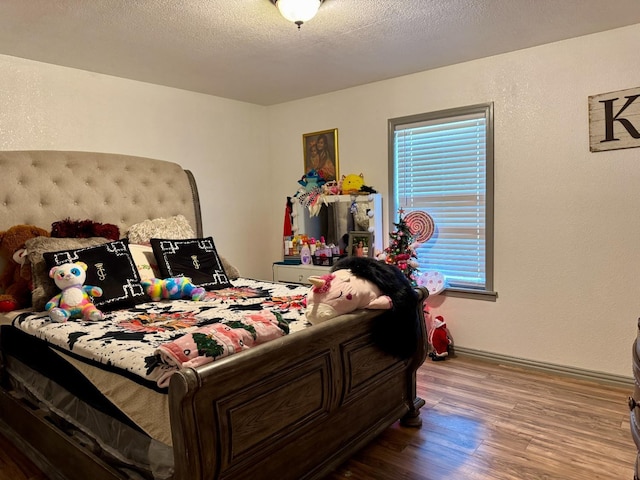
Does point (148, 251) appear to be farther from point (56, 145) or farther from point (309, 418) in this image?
point (309, 418)

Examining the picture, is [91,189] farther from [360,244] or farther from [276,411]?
[276,411]

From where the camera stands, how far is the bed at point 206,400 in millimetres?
1425

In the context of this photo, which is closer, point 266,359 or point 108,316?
point 266,359

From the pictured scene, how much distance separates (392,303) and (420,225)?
5.32ft

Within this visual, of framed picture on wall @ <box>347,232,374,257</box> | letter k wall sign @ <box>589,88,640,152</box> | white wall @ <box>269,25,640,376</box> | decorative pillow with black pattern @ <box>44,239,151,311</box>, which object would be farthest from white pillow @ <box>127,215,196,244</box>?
letter k wall sign @ <box>589,88,640,152</box>

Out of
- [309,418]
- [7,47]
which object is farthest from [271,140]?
[309,418]

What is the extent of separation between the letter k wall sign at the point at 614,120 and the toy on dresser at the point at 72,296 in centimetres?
317

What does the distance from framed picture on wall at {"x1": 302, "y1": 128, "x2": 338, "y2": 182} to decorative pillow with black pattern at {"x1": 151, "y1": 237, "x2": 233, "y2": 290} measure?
152 centimetres

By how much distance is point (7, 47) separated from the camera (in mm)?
2781

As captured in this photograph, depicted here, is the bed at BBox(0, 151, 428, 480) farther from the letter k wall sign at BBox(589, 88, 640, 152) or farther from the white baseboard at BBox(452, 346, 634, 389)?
the letter k wall sign at BBox(589, 88, 640, 152)

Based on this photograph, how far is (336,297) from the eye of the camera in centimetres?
201

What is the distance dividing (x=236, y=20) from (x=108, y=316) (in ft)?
5.77

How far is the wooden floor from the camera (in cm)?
203

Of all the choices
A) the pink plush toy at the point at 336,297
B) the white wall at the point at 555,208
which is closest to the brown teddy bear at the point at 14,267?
the pink plush toy at the point at 336,297
